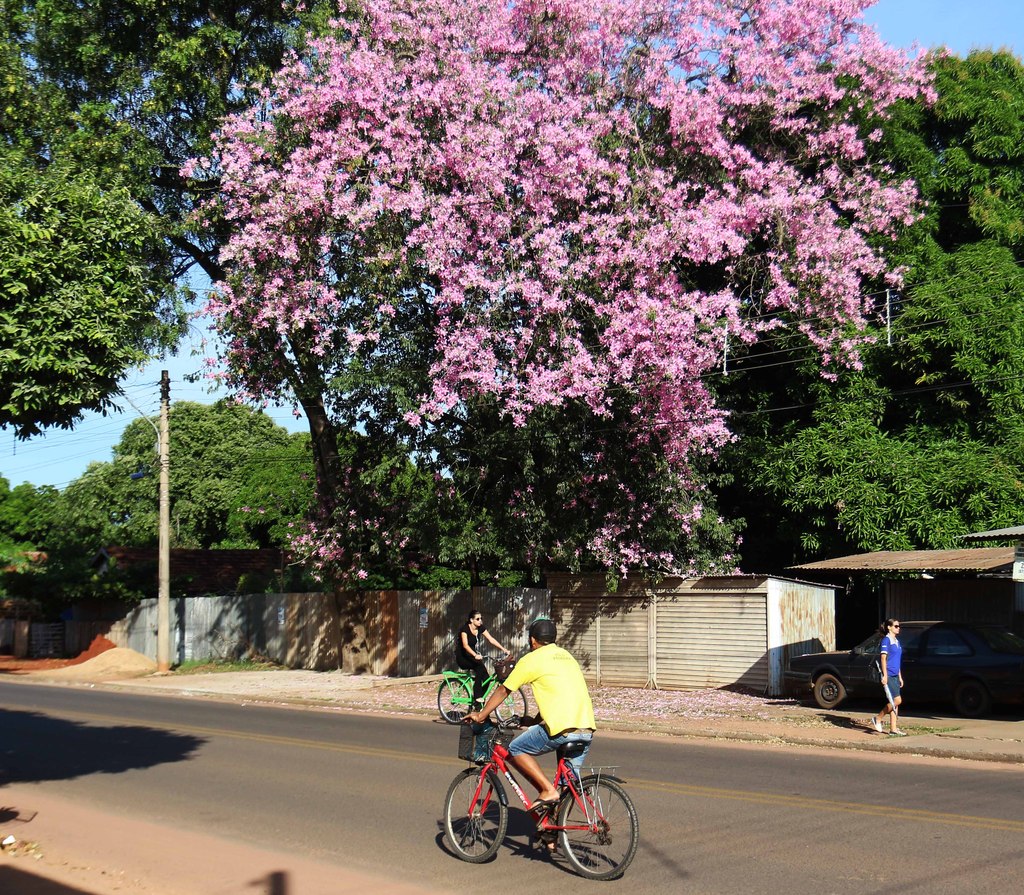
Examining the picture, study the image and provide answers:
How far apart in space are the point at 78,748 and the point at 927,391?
18.0m

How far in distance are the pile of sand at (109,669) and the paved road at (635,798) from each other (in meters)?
14.2

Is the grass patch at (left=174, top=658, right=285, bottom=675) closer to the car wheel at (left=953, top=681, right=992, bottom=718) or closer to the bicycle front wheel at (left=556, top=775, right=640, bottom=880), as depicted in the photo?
the car wheel at (left=953, top=681, right=992, bottom=718)

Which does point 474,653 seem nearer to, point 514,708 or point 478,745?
point 514,708

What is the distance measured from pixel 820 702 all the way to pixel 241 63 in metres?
18.2

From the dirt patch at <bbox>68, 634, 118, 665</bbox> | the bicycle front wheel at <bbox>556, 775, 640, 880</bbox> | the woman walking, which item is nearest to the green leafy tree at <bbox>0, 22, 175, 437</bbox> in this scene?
the bicycle front wheel at <bbox>556, 775, 640, 880</bbox>

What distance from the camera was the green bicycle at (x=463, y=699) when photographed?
17.5 m

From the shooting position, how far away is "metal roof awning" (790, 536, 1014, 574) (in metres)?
17.7

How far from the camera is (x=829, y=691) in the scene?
62.7ft

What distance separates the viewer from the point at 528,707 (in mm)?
19641

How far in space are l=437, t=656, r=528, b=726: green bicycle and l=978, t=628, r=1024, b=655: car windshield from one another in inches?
283

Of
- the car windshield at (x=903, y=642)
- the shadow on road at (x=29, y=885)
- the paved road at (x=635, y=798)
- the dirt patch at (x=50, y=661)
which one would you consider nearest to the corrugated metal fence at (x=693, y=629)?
the car windshield at (x=903, y=642)

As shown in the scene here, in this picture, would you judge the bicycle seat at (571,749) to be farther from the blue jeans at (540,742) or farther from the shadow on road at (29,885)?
the shadow on road at (29,885)

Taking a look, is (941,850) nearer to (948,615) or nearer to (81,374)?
(81,374)

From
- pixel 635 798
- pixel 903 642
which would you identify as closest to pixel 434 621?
pixel 903 642
